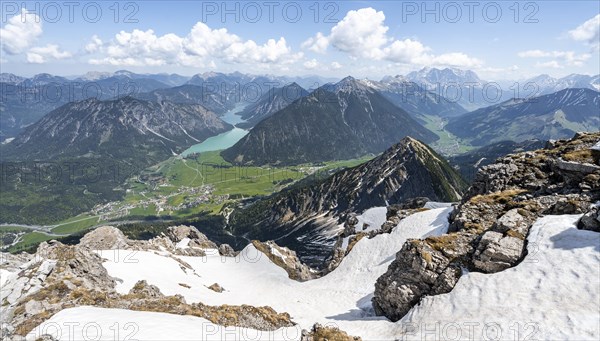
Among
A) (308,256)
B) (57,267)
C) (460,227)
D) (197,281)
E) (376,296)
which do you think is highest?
(460,227)

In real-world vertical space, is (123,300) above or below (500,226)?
below

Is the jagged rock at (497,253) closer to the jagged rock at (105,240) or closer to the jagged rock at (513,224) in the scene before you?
the jagged rock at (513,224)

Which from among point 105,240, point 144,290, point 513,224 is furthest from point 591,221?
point 105,240

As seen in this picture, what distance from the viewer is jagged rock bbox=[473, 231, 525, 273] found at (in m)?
29.1

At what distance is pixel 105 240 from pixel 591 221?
87.1 metres

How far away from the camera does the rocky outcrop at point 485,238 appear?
30.4 meters

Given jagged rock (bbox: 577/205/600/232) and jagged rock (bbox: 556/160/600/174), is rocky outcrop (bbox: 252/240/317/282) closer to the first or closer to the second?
jagged rock (bbox: 556/160/600/174)

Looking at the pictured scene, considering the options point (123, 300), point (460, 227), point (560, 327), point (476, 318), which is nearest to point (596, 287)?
point (560, 327)

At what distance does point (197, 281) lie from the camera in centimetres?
6159

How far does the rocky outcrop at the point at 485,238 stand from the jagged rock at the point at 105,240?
62.8 m

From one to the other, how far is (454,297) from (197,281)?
47.7 meters

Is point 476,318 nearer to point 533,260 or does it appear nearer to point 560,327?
point 560,327

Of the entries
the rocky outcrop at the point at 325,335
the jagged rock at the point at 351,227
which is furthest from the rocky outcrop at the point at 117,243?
the rocky outcrop at the point at 325,335

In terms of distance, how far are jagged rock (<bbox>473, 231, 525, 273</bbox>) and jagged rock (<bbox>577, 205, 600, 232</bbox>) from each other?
4853mm
